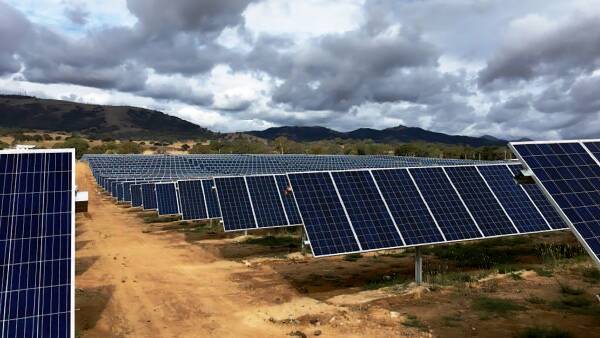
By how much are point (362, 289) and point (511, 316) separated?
5854 mm

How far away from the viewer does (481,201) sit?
21.0 metres

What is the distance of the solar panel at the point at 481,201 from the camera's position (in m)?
19.5

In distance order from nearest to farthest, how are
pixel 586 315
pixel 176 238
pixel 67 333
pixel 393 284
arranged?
pixel 67 333 < pixel 586 315 < pixel 393 284 < pixel 176 238

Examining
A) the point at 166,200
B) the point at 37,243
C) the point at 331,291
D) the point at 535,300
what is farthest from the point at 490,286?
the point at 166,200

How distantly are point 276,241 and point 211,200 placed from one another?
661cm

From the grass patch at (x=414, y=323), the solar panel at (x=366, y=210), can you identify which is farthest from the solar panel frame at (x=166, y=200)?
the grass patch at (x=414, y=323)

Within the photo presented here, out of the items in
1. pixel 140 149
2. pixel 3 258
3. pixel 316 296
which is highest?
pixel 140 149

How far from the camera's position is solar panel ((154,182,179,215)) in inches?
1608

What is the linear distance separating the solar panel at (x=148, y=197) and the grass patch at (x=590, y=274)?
1480 inches

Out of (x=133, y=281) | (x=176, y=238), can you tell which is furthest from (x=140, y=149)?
(x=133, y=281)

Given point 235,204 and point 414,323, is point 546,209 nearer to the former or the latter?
point 414,323

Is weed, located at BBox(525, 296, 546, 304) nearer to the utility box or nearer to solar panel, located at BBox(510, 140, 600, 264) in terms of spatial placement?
solar panel, located at BBox(510, 140, 600, 264)

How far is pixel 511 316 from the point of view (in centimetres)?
1520

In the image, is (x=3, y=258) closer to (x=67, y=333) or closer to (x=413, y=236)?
(x=67, y=333)
